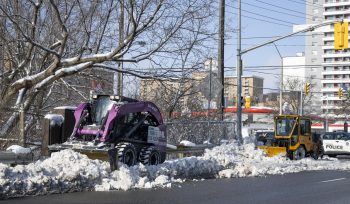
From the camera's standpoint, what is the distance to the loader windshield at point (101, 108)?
664 inches

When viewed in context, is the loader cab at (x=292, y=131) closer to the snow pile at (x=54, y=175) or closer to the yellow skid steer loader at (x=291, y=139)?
the yellow skid steer loader at (x=291, y=139)

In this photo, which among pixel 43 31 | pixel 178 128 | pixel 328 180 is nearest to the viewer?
pixel 328 180

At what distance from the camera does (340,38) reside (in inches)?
1005

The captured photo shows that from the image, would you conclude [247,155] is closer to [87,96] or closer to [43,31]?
[87,96]

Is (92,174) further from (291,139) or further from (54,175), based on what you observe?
(291,139)

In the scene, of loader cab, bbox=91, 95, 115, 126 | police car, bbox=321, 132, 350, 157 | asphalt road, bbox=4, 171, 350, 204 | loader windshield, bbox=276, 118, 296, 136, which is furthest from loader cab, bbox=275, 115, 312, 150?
loader cab, bbox=91, 95, 115, 126

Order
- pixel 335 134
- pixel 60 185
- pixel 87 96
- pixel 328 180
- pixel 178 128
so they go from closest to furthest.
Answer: pixel 60 185, pixel 328 180, pixel 87 96, pixel 178 128, pixel 335 134

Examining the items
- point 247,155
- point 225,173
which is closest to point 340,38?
point 247,155

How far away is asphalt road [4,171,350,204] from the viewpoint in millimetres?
11734

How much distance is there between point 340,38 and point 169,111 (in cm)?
958

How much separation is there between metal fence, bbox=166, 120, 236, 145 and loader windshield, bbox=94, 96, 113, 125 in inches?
295

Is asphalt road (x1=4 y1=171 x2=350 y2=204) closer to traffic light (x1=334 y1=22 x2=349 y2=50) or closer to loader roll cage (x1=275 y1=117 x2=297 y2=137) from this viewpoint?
traffic light (x1=334 y1=22 x2=349 y2=50)

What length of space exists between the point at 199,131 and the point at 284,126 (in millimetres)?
4862

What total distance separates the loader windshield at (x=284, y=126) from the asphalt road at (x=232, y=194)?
1004cm
